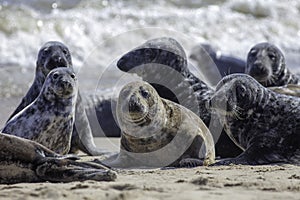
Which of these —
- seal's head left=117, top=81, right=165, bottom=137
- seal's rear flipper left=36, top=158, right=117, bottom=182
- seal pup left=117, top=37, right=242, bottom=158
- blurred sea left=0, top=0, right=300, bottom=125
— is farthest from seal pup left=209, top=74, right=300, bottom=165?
blurred sea left=0, top=0, right=300, bottom=125

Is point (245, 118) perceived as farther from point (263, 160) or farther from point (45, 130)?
point (45, 130)

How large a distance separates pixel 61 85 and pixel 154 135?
922 millimetres

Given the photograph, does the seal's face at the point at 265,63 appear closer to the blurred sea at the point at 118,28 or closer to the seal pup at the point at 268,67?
the seal pup at the point at 268,67

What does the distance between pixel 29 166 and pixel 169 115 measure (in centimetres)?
186

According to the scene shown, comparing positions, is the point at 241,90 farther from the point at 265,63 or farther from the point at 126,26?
the point at 126,26

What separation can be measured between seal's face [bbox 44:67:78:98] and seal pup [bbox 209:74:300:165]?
47.3 inches

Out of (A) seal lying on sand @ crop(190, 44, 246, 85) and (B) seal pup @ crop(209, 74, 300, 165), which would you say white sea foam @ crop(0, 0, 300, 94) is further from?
(B) seal pup @ crop(209, 74, 300, 165)

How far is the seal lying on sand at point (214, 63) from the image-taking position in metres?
12.5

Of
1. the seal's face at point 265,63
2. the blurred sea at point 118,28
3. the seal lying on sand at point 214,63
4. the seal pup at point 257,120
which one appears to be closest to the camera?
the seal pup at point 257,120

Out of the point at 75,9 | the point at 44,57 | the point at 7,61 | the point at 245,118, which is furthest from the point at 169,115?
the point at 75,9

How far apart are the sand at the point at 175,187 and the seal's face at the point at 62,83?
4.43 ft

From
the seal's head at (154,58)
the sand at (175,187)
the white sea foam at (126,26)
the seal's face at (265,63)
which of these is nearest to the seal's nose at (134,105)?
the sand at (175,187)

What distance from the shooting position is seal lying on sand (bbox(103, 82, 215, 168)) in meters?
6.59

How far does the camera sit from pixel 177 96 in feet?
27.4
